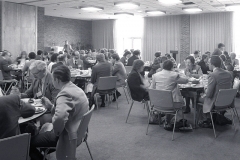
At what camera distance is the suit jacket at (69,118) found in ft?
8.91

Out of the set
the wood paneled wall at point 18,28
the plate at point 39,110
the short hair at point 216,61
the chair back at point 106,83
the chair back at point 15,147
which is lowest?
the chair back at point 15,147

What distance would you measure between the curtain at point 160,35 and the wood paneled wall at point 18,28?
744cm

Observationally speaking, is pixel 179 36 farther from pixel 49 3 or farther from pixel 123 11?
pixel 49 3

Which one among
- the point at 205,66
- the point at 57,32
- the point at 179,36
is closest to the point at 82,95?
the point at 205,66

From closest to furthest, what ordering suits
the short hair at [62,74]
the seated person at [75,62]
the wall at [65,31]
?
1. the short hair at [62,74]
2. the seated person at [75,62]
3. the wall at [65,31]

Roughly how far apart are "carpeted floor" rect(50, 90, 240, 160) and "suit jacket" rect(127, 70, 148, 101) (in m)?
0.62

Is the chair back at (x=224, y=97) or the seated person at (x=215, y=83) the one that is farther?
the seated person at (x=215, y=83)

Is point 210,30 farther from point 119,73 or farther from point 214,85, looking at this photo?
point 214,85

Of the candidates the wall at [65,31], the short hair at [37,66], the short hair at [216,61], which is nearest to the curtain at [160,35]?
the wall at [65,31]

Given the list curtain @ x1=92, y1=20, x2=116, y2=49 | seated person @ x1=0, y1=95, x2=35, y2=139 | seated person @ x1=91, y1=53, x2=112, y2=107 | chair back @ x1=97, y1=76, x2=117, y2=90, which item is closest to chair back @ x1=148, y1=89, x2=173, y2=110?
chair back @ x1=97, y1=76, x2=117, y2=90

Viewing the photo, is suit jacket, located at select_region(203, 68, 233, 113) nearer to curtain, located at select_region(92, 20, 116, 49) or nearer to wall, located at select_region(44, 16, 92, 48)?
wall, located at select_region(44, 16, 92, 48)

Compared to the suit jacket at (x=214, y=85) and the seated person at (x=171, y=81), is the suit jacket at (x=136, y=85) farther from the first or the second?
the suit jacket at (x=214, y=85)

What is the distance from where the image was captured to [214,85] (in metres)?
4.66

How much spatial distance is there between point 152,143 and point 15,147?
9.34 feet
